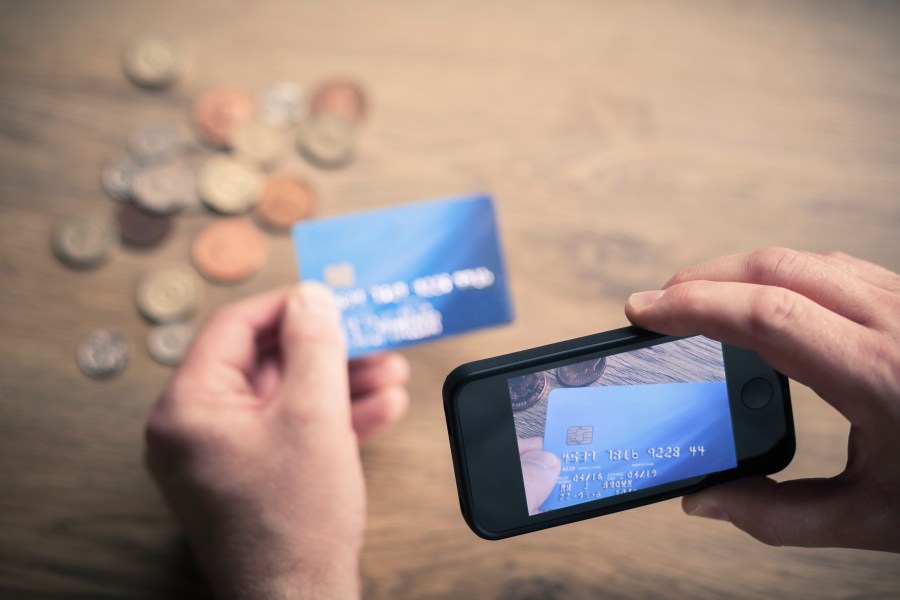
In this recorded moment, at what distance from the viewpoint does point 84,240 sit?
2.45 feet

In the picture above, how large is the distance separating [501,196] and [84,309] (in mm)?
488

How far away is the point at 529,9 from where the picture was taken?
812mm

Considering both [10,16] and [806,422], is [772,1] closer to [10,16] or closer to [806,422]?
[806,422]

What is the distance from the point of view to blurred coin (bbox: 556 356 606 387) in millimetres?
476

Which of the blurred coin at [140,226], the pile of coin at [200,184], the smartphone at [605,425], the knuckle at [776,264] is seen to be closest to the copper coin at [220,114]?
the pile of coin at [200,184]

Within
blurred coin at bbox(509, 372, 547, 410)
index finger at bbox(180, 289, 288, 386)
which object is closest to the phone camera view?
blurred coin at bbox(509, 372, 547, 410)

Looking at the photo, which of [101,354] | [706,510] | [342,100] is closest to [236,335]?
[101,354]

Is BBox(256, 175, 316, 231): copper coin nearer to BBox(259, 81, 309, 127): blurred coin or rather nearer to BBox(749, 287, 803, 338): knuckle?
BBox(259, 81, 309, 127): blurred coin

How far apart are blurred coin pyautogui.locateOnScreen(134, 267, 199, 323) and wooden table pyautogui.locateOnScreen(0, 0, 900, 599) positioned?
0.02m

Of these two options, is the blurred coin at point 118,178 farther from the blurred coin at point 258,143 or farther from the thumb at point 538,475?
the thumb at point 538,475

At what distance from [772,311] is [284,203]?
532mm

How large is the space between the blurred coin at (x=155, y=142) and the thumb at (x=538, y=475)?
55 centimetres

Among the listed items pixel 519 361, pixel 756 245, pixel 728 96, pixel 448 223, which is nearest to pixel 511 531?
pixel 519 361

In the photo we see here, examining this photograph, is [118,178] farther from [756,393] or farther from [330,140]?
[756,393]
